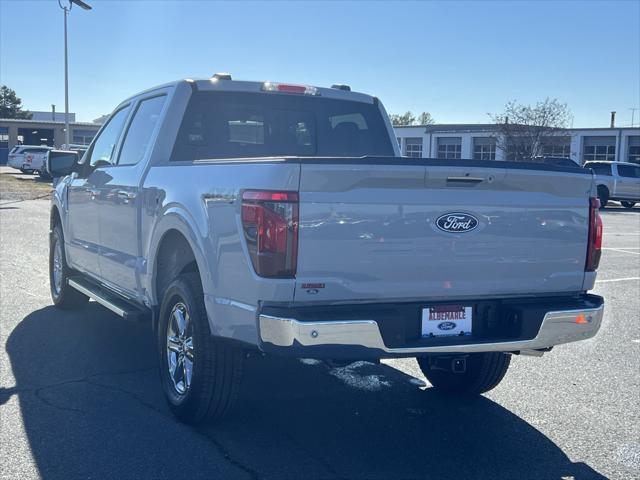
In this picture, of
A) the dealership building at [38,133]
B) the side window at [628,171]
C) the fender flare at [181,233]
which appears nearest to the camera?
the fender flare at [181,233]

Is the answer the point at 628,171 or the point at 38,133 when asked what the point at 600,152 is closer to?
the point at 628,171

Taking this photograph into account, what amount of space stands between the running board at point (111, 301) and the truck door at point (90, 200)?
0.10 m

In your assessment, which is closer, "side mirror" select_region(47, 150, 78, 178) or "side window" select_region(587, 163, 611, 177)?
"side mirror" select_region(47, 150, 78, 178)

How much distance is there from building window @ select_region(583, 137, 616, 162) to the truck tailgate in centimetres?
4952

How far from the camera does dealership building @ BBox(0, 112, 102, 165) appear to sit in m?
71.8

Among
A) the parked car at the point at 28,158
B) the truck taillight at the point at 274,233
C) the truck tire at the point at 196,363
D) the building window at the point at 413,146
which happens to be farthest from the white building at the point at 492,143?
the truck taillight at the point at 274,233

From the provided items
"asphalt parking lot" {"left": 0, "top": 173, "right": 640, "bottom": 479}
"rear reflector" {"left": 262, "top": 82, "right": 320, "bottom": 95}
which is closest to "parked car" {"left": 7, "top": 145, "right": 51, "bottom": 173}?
"asphalt parking lot" {"left": 0, "top": 173, "right": 640, "bottom": 479}

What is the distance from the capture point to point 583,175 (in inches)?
180

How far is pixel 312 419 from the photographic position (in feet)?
16.5

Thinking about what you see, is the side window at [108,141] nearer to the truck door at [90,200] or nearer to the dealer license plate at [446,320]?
the truck door at [90,200]

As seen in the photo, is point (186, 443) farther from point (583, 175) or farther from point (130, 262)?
point (583, 175)

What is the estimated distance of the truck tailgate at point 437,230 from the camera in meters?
3.95

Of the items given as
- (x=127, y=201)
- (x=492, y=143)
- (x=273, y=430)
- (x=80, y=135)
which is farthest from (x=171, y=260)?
(x=80, y=135)

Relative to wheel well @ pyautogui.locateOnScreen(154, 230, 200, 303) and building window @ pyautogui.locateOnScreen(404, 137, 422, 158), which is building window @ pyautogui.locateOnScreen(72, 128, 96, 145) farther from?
wheel well @ pyautogui.locateOnScreen(154, 230, 200, 303)
